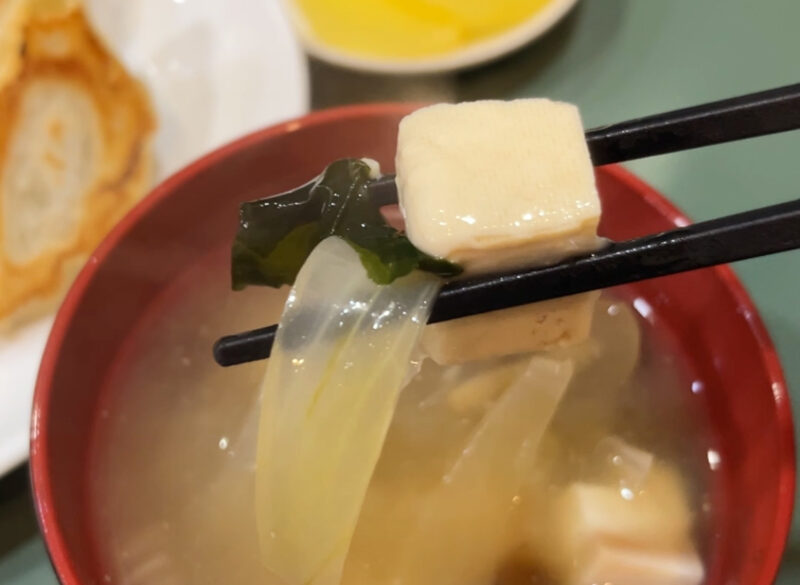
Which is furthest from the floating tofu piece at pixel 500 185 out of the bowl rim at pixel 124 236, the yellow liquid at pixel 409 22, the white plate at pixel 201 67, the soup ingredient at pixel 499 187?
the yellow liquid at pixel 409 22

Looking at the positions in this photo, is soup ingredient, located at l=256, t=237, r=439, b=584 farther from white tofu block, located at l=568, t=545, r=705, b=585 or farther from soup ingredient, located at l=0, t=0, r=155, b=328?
soup ingredient, located at l=0, t=0, r=155, b=328

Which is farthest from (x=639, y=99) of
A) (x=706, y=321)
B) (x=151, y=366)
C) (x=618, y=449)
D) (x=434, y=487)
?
(x=151, y=366)

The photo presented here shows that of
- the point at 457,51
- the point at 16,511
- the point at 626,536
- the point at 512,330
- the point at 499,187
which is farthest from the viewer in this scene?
the point at 457,51

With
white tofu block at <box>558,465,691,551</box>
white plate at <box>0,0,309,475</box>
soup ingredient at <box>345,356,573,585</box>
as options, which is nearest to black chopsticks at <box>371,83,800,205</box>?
soup ingredient at <box>345,356,573,585</box>

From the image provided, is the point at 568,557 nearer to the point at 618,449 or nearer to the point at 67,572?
the point at 618,449

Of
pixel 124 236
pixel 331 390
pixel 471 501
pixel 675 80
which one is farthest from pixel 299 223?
pixel 675 80

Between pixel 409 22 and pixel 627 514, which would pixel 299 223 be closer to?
pixel 627 514
